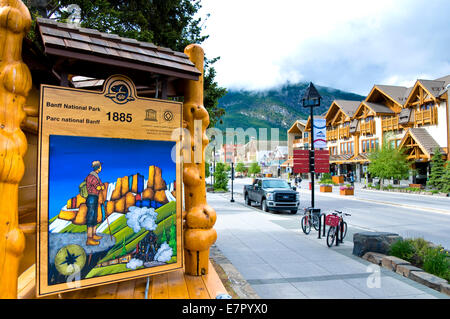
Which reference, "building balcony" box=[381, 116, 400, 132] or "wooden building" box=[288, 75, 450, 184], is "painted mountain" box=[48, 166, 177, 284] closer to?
"wooden building" box=[288, 75, 450, 184]

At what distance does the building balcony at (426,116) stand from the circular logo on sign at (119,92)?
40474 millimetres

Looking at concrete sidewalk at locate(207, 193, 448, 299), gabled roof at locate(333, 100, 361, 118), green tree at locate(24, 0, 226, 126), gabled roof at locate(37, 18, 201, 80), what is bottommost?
concrete sidewalk at locate(207, 193, 448, 299)

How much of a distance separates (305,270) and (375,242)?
2.10m

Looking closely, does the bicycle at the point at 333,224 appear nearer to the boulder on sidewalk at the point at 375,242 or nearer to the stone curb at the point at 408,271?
the boulder on sidewalk at the point at 375,242

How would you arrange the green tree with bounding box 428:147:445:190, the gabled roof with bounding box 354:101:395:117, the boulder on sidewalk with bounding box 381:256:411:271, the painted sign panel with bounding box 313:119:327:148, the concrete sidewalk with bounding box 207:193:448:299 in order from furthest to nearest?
the gabled roof with bounding box 354:101:395:117 → the green tree with bounding box 428:147:445:190 → the painted sign panel with bounding box 313:119:327:148 → the boulder on sidewalk with bounding box 381:256:411:271 → the concrete sidewalk with bounding box 207:193:448:299

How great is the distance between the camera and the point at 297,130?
70250mm

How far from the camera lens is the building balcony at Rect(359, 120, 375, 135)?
47.2m

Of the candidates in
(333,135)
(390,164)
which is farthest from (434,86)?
(333,135)

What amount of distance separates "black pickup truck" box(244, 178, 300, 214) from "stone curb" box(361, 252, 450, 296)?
28.6 ft

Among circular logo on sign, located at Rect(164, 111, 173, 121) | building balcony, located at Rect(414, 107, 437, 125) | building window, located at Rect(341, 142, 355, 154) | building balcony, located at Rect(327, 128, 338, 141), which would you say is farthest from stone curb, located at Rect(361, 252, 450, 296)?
building balcony, located at Rect(327, 128, 338, 141)

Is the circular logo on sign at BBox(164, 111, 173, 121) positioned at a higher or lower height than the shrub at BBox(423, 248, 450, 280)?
higher

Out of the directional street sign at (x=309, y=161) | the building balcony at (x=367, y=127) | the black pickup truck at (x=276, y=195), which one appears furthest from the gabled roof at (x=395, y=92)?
the directional street sign at (x=309, y=161)

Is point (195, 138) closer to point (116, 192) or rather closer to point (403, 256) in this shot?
point (116, 192)

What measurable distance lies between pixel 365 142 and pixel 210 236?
50.0 m
